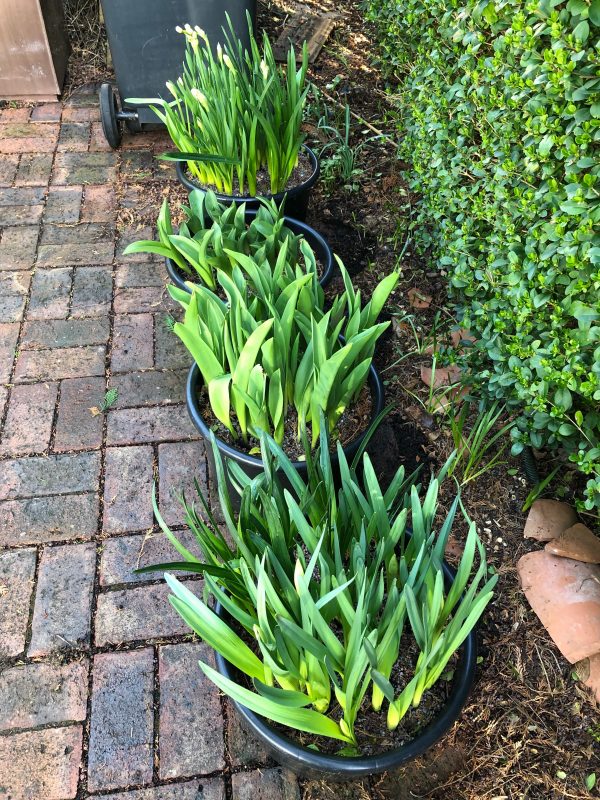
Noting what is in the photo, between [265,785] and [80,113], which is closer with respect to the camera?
[265,785]

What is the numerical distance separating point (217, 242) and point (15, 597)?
3.70 feet

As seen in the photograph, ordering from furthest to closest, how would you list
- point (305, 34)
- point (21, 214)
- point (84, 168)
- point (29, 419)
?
1. point (305, 34)
2. point (84, 168)
3. point (21, 214)
4. point (29, 419)

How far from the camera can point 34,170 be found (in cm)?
332

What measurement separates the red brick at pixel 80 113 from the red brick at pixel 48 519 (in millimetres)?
2367

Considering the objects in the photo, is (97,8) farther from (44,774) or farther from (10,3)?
(44,774)

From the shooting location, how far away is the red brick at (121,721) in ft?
5.20

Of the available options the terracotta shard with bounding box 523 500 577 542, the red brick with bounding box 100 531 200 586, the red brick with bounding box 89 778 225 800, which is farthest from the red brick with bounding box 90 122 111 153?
the red brick with bounding box 89 778 225 800

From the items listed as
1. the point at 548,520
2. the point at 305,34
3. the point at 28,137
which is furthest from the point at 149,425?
the point at 305,34

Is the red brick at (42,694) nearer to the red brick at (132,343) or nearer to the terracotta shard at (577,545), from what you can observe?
the red brick at (132,343)

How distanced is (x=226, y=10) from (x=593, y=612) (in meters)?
2.60

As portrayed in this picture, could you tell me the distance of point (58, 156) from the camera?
3416 millimetres

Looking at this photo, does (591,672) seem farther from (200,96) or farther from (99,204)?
(99,204)

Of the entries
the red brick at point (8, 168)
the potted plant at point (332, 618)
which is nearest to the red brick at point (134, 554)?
the potted plant at point (332, 618)

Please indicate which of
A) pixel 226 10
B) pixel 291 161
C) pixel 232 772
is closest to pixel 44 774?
pixel 232 772
